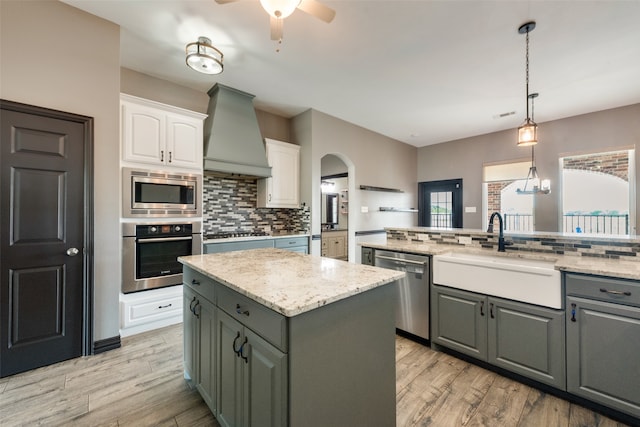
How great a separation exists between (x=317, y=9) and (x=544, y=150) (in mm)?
5081

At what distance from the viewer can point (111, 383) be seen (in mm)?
1922

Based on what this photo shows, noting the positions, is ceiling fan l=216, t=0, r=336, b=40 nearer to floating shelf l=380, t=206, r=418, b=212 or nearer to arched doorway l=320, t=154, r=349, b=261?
floating shelf l=380, t=206, r=418, b=212

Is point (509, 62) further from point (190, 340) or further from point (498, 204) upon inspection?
point (190, 340)

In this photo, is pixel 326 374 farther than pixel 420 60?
No

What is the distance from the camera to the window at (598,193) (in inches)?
160

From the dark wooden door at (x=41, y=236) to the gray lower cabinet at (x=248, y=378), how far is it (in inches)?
68.0

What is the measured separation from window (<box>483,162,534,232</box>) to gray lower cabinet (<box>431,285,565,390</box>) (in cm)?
367

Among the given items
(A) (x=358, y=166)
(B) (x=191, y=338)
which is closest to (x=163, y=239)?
(B) (x=191, y=338)

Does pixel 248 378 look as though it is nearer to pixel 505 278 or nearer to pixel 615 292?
pixel 505 278

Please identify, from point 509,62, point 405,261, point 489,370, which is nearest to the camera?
point 489,370

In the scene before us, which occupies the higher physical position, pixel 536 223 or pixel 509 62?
pixel 509 62

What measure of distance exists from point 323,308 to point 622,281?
1.83 metres

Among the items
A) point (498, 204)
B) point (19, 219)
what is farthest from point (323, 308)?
point (498, 204)

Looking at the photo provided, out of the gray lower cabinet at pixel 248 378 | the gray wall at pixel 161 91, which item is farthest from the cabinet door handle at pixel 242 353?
the gray wall at pixel 161 91
